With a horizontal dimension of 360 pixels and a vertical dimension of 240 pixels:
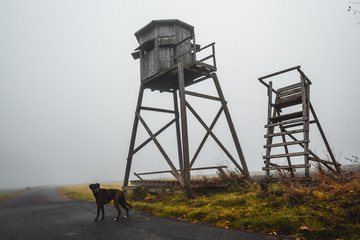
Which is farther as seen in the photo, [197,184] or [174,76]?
[174,76]

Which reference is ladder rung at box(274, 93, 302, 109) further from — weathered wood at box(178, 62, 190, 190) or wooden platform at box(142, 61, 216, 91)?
wooden platform at box(142, 61, 216, 91)

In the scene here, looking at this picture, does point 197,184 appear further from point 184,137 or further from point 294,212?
point 294,212

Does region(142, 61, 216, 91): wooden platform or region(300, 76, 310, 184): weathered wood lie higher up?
region(142, 61, 216, 91): wooden platform

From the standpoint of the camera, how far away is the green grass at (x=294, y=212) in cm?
342

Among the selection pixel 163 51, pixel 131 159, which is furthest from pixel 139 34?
pixel 131 159

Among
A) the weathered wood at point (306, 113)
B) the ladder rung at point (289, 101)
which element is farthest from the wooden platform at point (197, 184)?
the ladder rung at point (289, 101)

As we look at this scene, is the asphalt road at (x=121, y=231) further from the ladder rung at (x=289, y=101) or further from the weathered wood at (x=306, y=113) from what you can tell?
the ladder rung at (x=289, y=101)

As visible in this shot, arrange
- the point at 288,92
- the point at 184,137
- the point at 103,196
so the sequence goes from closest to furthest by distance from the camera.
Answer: the point at 103,196 < the point at 288,92 < the point at 184,137

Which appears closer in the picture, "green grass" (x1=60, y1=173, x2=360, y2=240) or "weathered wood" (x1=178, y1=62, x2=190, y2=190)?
"green grass" (x1=60, y1=173, x2=360, y2=240)

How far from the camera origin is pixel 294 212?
4.04 metres

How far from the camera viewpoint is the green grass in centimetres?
342

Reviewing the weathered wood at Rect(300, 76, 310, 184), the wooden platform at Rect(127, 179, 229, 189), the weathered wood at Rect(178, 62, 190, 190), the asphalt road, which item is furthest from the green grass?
the wooden platform at Rect(127, 179, 229, 189)

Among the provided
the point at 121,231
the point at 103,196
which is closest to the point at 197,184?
the point at 103,196

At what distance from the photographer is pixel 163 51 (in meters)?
10.1
